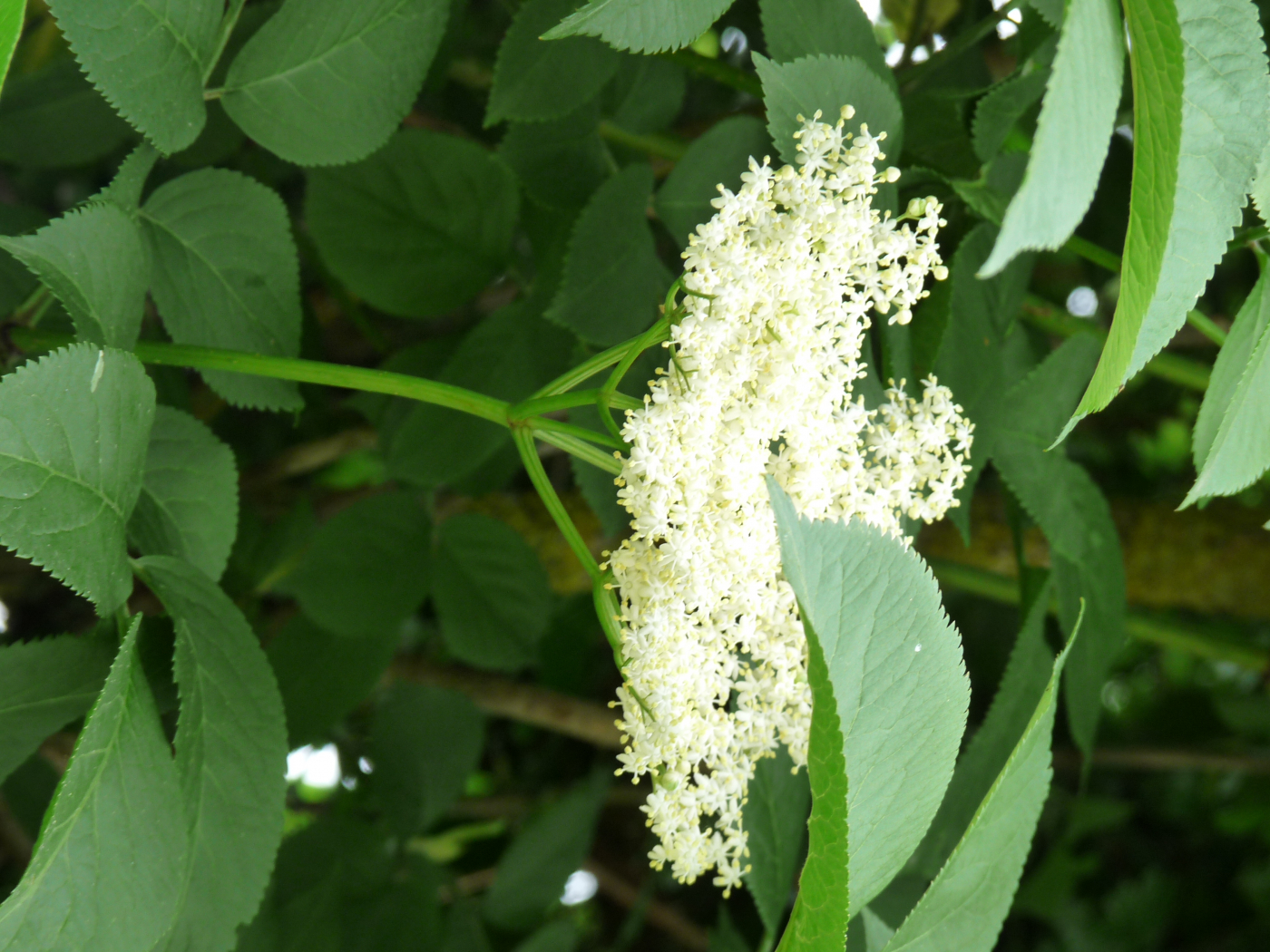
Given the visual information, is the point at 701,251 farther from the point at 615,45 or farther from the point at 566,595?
the point at 566,595

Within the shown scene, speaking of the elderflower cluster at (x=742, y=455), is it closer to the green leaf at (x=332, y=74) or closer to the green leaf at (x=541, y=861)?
the green leaf at (x=332, y=74)

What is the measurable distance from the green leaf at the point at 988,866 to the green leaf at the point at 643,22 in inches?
12.7

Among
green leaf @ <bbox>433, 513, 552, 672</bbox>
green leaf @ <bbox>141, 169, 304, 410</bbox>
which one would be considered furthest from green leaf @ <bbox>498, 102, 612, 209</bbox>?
green leaf @ <bbox>433, 513, 552, 672</bbox>

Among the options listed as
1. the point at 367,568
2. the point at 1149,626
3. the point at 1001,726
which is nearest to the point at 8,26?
the point at 367,568

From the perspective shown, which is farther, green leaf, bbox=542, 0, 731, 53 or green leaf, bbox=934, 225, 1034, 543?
green leaf, bbox=934, 225, 1034, 543

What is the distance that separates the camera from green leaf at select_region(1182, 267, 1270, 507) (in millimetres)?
473

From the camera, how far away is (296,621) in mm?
752

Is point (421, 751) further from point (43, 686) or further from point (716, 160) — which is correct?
point (716, 160)

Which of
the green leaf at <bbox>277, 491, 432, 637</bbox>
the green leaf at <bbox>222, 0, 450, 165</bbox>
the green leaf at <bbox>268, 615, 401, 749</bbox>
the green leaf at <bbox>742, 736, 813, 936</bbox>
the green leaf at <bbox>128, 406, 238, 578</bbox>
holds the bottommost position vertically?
the green leaf at <bbox>742, 736, 813, 936</bbox>

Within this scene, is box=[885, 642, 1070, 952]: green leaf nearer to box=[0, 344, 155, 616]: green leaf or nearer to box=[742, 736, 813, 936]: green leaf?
box=[742, 736, 813, 936]: green leaf

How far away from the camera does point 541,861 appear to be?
0.92 meters

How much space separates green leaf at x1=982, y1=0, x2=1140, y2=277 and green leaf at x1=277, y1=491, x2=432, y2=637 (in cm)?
52

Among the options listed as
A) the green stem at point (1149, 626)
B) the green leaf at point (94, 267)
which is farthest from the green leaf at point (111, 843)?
the green stem at point (1149, 626)

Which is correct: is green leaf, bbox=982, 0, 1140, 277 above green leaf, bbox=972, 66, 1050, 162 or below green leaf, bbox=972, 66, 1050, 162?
above
